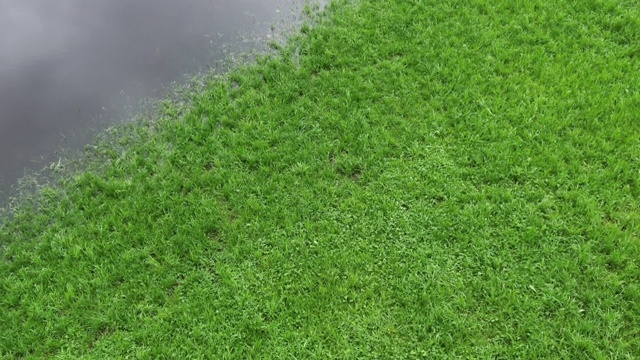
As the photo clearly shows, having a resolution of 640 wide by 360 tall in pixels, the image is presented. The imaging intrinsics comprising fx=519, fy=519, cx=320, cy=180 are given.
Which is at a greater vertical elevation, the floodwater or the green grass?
the floodwater

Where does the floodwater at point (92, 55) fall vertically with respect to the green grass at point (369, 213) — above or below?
above

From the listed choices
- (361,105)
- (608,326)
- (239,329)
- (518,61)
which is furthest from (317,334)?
(518,61)

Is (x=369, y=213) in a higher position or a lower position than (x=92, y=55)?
lower

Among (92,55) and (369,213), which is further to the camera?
(92,55)

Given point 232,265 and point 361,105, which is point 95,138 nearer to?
point 232,265

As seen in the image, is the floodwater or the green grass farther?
the floodwater
